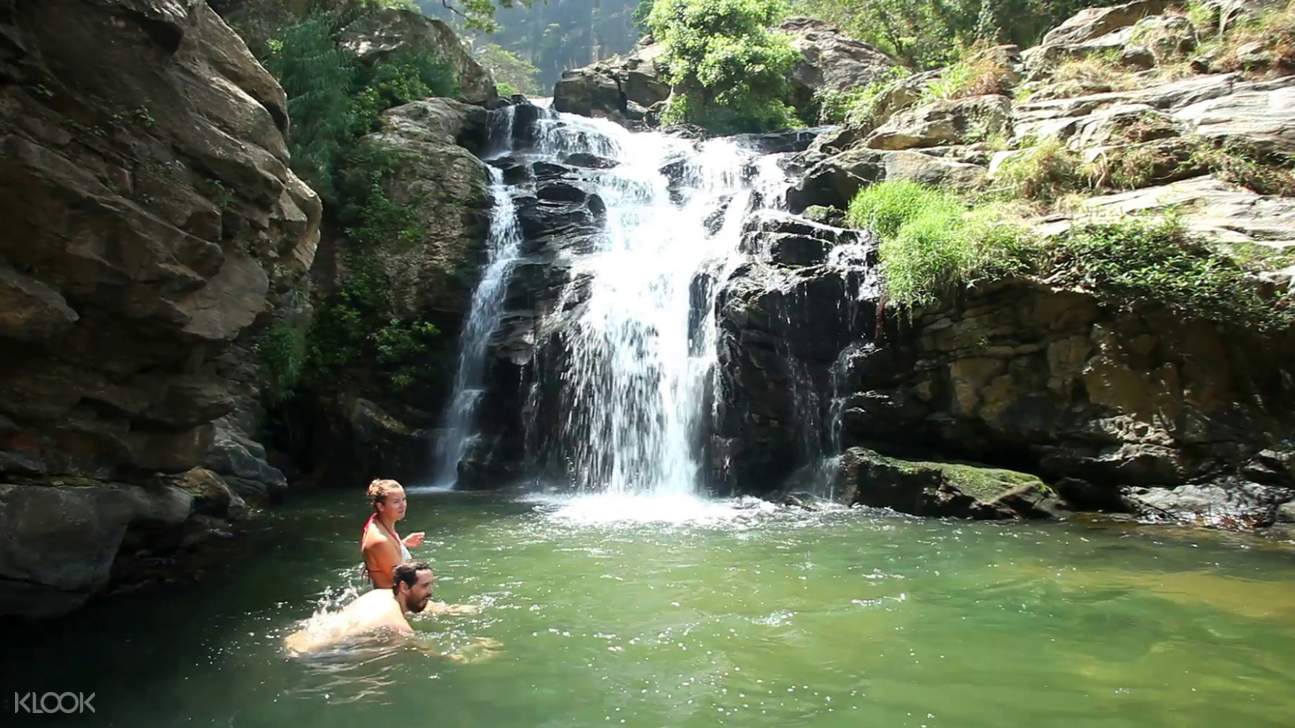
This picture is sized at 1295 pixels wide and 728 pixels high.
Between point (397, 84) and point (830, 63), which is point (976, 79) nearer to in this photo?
point (830, 63)

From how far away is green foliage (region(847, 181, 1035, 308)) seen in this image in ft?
32.8

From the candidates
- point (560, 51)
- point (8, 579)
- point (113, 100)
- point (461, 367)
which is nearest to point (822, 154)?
point (461, 367)

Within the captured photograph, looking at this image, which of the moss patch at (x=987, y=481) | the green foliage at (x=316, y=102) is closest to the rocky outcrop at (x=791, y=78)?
the green foliage at (x=316, y=102)

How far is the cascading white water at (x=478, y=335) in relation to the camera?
45.4 feet

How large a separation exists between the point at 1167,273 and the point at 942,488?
140 inches

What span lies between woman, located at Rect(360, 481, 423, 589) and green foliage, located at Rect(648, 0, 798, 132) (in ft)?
63.6

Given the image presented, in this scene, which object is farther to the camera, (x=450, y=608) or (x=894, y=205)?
(x=894, y=205)

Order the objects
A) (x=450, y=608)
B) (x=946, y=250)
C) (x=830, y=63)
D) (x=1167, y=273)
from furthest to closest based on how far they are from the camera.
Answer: (x=830, y=63), (x=946, y=250), (x=1167, y=273), (x=450, y=608)

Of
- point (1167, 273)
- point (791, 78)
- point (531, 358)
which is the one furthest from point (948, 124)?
point (791, 78)

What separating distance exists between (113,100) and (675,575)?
17.2 feet

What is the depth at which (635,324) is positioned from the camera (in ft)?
42.2

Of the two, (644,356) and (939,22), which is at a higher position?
(939,22)

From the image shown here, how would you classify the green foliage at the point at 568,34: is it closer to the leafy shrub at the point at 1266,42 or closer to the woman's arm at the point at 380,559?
the leafy shrub at the point at 1266,42

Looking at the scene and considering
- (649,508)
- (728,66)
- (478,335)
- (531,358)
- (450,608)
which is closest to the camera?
(450,608)
